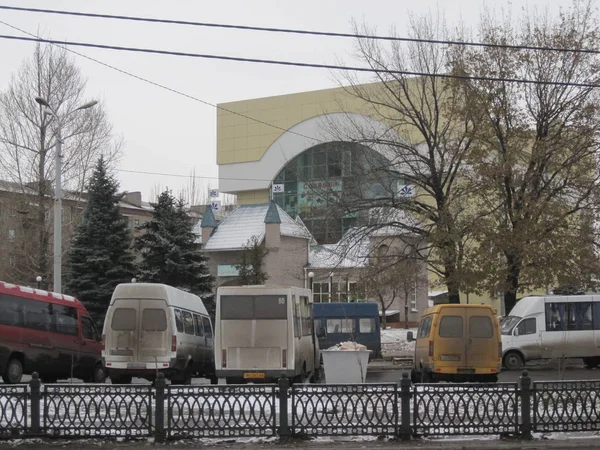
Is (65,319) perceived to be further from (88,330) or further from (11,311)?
(11,311)

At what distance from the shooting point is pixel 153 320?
70.7ft

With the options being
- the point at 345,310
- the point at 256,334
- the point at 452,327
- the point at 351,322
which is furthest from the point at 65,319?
the point at 351,322

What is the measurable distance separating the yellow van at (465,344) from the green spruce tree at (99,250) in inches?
1005

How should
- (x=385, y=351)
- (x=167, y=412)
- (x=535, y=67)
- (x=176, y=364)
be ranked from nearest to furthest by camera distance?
(x=167, y=412) → (x=176, y=364) → (x=535, y=67) → (x=385, y=351)

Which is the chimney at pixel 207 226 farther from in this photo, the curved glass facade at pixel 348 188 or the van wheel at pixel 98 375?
the van wheel at pixel 98 375

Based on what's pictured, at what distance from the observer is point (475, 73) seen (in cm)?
2997

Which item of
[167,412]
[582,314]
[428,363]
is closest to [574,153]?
[582,314]

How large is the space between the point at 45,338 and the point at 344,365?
8696 mm

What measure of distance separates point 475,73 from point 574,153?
180 inches

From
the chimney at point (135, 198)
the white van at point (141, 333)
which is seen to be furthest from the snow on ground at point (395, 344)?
the chimney at point (135, 198)

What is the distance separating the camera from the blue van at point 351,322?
36812mm

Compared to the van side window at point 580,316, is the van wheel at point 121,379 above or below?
below

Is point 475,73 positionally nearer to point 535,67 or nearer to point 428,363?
point 535,67

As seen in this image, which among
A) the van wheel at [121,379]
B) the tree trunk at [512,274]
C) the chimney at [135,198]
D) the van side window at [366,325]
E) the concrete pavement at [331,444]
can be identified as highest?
the chimney at [135,198]
